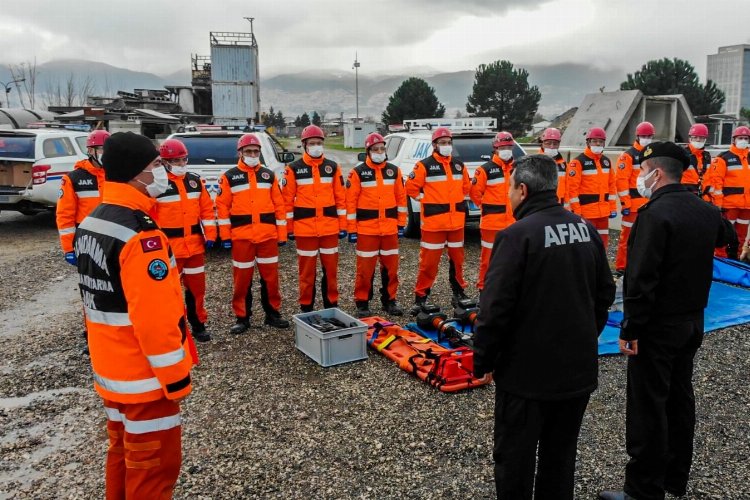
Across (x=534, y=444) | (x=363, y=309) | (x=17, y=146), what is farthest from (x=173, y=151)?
(x=17, y=146)

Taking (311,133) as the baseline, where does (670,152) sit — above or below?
below

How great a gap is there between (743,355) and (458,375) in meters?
2.86

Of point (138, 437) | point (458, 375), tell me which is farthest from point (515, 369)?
point (458, 375)

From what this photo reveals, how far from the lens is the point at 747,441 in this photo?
4012 mm

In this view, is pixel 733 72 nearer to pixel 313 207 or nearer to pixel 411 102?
pixel 411 102

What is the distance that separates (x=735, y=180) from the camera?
875 cm

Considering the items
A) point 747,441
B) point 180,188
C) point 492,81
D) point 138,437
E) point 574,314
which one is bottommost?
point 747,441

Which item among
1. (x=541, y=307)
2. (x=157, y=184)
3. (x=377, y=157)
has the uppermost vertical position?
(x=377, y=157)

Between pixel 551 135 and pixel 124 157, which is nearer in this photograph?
pixel 124 157

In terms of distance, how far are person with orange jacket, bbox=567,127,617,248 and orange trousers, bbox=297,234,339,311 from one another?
3.66 meters

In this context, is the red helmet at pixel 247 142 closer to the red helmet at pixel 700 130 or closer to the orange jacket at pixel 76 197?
the orange jacket at pixel 76 197

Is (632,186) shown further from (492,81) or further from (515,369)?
(492,81)

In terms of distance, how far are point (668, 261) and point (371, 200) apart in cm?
406

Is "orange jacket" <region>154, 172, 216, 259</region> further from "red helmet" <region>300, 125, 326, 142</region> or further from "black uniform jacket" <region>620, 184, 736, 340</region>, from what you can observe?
"black uniform jacket" <region>620, 184, 736, 340</region>
